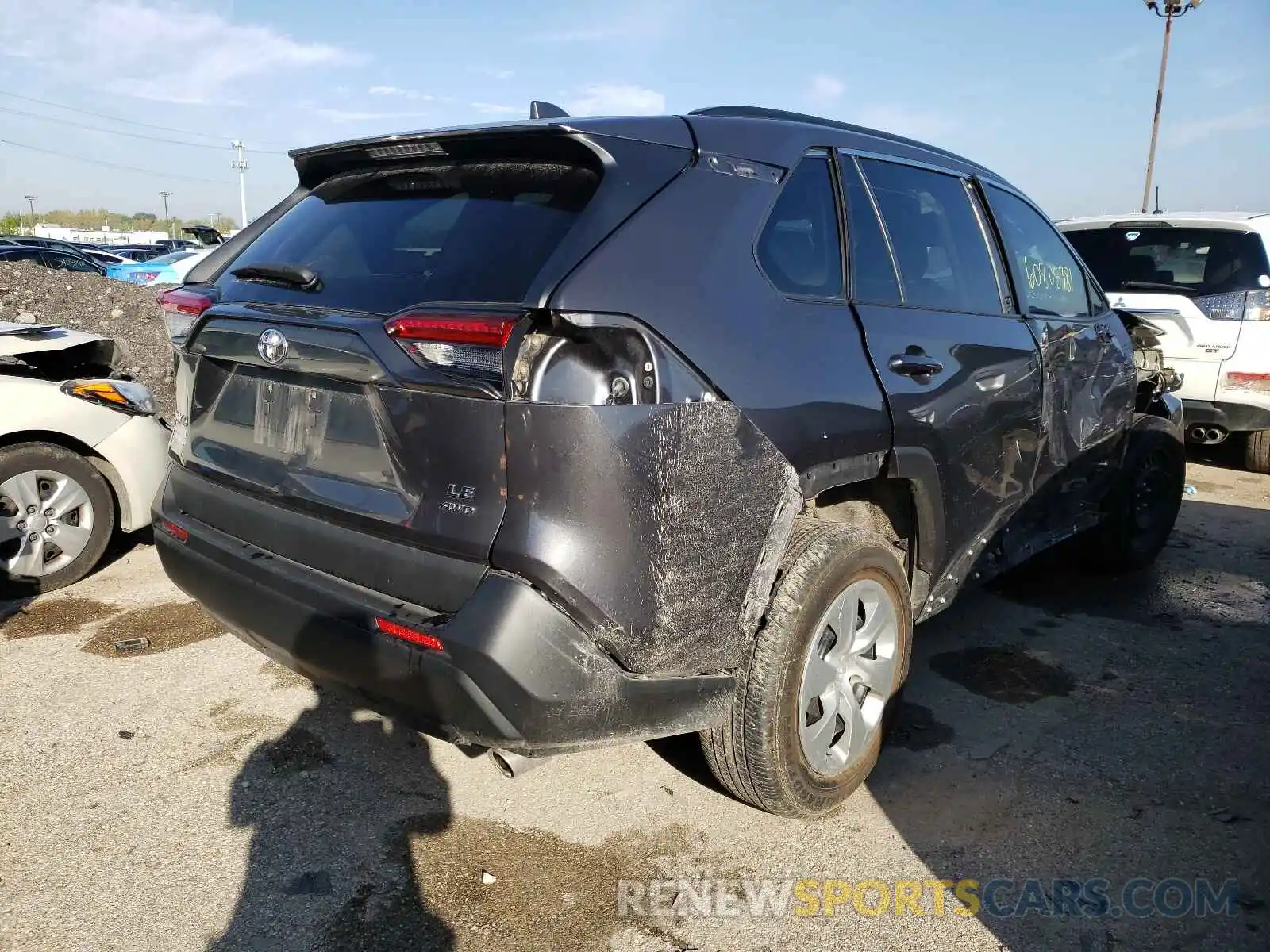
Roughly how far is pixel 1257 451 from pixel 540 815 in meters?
7.38

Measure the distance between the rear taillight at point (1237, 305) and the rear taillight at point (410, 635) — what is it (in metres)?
7.04

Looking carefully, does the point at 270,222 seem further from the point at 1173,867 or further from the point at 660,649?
the point at 1173,867

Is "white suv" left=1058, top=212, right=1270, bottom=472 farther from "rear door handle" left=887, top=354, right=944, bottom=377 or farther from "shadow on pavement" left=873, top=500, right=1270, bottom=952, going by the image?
"rear door handle" left=887, top=354, right=944, bottom=377

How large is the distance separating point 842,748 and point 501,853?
104 cm

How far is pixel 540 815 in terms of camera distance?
2822 millimetres

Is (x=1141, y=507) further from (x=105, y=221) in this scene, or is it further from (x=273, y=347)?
(x=105, y=221)

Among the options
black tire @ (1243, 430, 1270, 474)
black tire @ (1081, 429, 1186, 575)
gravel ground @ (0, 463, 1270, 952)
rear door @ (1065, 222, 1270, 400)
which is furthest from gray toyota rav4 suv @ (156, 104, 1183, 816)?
black tire @ (1243, 430, 1270, 474)

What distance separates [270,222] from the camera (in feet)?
9.81

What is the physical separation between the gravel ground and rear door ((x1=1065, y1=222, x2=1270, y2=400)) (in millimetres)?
3781

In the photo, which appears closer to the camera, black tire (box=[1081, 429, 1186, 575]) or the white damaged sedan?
the white damaged sedan

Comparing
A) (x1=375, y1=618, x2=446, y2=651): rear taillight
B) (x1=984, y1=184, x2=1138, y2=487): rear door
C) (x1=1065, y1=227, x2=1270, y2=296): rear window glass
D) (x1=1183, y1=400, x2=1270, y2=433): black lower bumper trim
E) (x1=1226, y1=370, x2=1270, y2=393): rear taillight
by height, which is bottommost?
(x1=1183, y1=400, x2=1270, y2=433): black lower bumper trim

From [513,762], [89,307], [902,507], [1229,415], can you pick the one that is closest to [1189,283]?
[1229,415]

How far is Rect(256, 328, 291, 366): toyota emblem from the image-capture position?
93.7 inches

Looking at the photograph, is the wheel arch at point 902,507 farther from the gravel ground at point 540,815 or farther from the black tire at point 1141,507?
the black tire at point 1141,507
